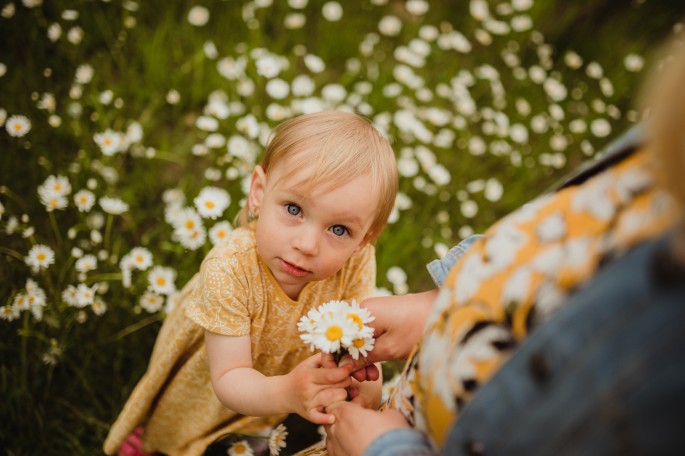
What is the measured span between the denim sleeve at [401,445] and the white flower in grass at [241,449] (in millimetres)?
537

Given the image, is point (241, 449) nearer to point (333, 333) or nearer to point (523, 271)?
point (333, 333)

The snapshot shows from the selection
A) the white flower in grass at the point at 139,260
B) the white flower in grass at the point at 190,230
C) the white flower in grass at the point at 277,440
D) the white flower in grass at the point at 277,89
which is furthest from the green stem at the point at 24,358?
the white flower in grass at the point at 277,89

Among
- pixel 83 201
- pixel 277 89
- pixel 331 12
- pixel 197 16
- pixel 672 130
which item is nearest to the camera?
pixel 672 130

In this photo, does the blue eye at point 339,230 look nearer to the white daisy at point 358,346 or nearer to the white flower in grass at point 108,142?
the white daisy at point 358,346

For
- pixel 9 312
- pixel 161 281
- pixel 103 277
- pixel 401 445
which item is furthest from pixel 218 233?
pixel 401 445

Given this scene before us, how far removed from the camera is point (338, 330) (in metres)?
0.85

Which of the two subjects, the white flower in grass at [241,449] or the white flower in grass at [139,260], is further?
the white flower in grass at [139,260]

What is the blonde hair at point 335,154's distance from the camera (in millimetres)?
964

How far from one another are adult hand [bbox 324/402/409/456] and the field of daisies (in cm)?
78

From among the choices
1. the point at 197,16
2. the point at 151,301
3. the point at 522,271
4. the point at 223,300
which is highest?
the point at 197,16

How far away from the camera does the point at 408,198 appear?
215cm

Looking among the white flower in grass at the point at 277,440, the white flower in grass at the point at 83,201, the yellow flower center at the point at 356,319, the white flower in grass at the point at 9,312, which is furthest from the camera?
the white flower in grass at the point at 83,201

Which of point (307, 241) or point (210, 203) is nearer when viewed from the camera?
point (307, 241)

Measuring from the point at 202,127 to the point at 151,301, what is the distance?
0.64 metres
